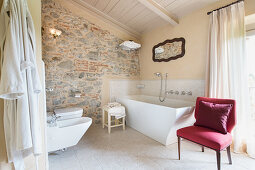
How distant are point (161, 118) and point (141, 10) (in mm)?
2547

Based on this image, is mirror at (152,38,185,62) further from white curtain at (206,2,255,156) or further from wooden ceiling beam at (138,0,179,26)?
white curtain at (206,2,255,156)

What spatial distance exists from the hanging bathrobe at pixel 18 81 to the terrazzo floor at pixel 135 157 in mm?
870

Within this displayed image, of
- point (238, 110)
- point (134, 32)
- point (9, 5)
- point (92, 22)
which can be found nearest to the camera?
point (9, 5)

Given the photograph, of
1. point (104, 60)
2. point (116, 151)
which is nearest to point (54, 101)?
point (104, 60)

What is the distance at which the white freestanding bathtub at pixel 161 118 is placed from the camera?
2.05 m

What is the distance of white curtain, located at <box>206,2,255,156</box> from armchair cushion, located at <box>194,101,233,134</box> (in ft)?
1.47

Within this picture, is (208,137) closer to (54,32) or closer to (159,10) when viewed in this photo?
(159,10)

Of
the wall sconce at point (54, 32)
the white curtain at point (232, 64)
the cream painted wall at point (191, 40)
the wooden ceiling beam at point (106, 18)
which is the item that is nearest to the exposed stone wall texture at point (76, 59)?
the wall sconce at point (54, 32)

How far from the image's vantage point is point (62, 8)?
9.63 ft

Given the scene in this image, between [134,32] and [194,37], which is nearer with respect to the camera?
[194,37]

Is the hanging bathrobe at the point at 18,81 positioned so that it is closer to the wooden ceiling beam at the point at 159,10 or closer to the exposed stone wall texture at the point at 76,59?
the exposed stone wall texture at the point at 76,59

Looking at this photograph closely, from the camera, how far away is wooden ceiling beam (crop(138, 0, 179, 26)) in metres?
2.49

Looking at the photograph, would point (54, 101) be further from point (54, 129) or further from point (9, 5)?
point (9, 5)

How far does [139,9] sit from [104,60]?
156 cm
